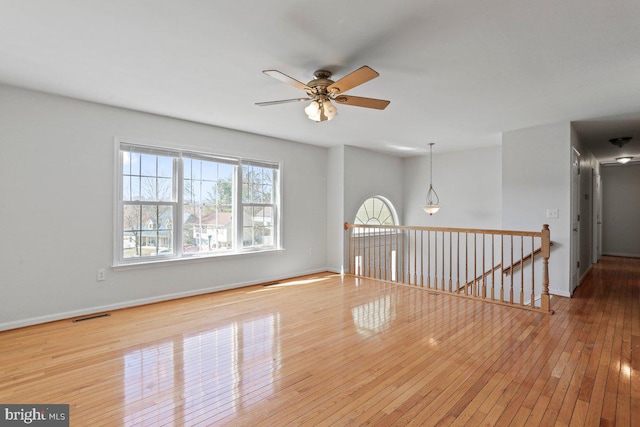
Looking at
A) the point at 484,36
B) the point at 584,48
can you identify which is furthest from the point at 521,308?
the point at 484,36

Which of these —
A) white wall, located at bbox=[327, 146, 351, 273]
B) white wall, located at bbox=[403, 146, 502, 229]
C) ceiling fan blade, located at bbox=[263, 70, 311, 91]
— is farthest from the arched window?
ceiling fan blade, located at bbox=[263, 70, 311, 91]

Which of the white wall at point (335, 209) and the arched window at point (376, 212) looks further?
the arched window at point (376, 212)

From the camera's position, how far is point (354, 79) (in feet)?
7.94

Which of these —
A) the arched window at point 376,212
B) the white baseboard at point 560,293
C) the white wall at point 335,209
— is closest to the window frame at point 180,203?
the white wall at point 335,209

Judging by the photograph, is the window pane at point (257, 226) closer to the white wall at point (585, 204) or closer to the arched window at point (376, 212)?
the arched window at point (376, 212)

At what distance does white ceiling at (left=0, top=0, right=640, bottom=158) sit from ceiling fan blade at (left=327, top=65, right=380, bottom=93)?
0.72ft

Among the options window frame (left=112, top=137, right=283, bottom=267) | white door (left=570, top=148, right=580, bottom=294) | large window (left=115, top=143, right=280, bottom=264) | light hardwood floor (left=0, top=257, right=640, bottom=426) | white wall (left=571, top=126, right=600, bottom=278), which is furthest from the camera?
white wall (left=571, top=126, right=600, bottom=278)

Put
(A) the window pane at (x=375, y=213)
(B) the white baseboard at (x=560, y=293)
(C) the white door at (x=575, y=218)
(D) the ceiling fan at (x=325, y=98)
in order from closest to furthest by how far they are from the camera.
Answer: (D) the ceiling fan at (x=325, y=98) → (B) the white baseboard at (x=560, y=293) → (C) the white door at (x=575, y=218) → (A) the window pane at (x=375, y=213)

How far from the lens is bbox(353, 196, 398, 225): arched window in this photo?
6.81 m

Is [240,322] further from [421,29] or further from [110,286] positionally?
[421,29]

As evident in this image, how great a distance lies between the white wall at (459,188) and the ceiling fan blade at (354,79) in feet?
15.7

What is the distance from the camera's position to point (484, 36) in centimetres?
226

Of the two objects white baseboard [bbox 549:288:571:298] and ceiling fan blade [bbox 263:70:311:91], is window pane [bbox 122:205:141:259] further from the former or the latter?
white baseboard [bbox 549:288:571:298]

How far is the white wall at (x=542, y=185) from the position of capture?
4344 mm
